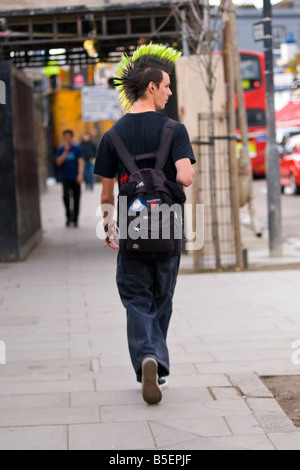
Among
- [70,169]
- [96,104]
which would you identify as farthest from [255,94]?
[70,169]

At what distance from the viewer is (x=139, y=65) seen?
5.01 meters

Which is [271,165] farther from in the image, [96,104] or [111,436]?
[96,104]

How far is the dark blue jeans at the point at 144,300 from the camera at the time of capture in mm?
4887

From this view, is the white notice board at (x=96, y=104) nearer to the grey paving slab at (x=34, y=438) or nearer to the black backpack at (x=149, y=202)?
the black backpack at (x=149, y=202)

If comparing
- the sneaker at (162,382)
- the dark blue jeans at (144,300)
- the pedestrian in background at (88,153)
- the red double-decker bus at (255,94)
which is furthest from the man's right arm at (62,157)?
the red double-decker bus at (255,94)

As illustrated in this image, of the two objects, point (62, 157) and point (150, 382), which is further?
point (62, 157)

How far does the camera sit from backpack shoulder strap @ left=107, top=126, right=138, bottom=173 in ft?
15.9

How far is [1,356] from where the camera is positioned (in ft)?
20.3

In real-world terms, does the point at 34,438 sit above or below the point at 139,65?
below

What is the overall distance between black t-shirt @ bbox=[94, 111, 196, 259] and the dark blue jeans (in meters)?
0.08

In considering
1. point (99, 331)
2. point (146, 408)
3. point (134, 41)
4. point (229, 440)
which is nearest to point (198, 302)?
point (99, 331)

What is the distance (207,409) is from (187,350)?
155 centimetres

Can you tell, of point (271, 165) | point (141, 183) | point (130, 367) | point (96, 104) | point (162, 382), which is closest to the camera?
point (141, 183)

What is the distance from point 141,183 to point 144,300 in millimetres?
669
